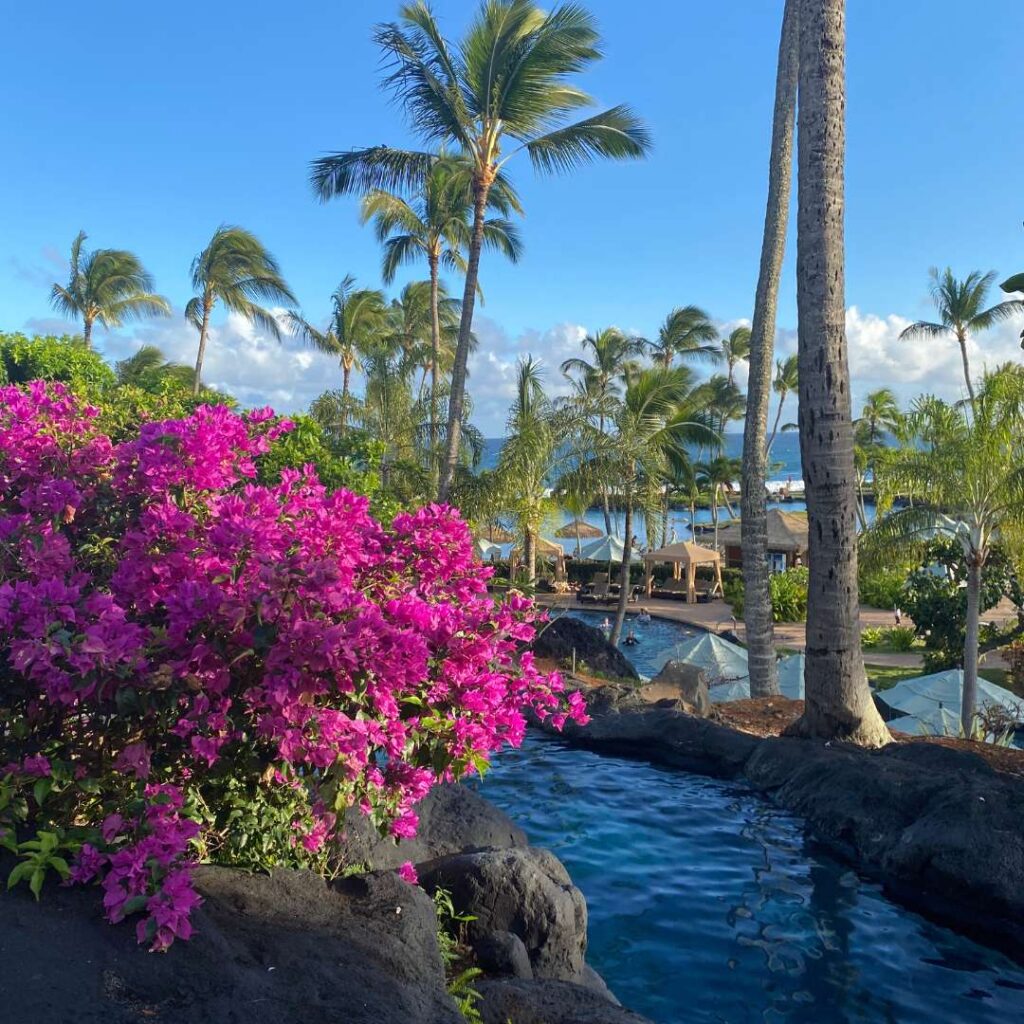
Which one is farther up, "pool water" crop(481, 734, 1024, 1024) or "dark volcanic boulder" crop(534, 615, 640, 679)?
"dark volcanic boulder" crop(534, 615, 640, 679)

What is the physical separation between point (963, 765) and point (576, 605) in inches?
975

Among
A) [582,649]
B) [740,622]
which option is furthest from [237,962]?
[740,622]

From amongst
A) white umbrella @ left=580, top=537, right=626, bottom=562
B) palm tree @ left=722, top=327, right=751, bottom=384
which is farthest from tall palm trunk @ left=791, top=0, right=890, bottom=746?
palm tree @ left=722, top=327, right=751, bottom=384

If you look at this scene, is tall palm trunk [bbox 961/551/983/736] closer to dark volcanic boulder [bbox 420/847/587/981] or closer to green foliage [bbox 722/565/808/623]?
dark volcanic boulder [bbox 420/847/587/981]

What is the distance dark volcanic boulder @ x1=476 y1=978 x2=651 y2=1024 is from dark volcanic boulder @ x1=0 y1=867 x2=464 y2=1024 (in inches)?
14.0

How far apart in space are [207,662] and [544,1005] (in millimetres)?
2280

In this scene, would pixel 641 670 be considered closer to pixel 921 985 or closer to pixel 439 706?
pixel 921 985

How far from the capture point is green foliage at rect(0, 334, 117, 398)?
1920 centimetres

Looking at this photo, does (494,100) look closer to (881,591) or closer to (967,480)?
(967,480)

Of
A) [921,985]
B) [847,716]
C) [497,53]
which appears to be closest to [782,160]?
[497,53]

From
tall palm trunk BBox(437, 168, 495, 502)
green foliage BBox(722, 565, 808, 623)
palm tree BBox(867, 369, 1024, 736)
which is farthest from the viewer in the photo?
green foliage BBox(722, 565, 808, 623)

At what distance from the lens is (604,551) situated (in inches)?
1518

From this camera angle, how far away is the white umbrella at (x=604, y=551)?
38.1 m

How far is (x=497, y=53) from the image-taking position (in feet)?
55.7
